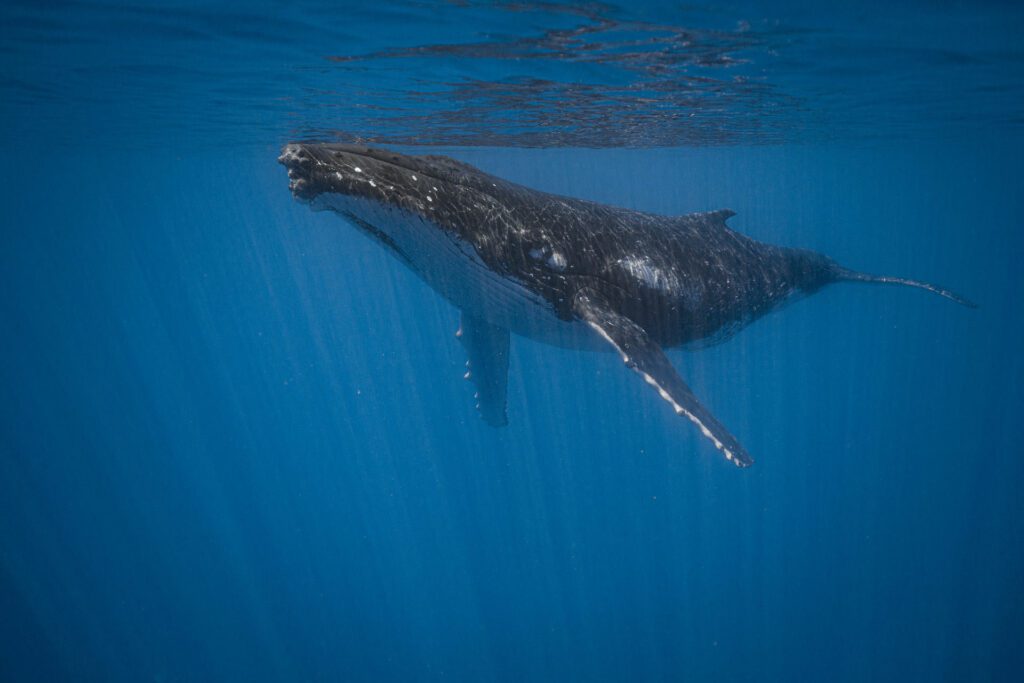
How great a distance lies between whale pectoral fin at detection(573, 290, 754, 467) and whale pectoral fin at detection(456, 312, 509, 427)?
2251 mm

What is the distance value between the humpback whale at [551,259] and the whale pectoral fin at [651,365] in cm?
1

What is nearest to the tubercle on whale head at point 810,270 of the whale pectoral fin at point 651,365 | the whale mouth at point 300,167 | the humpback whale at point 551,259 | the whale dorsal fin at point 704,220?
the humpback whale at point 551,259

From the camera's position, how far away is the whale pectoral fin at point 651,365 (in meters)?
4.83

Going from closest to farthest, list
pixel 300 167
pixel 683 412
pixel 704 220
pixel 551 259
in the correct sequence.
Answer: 1. pixel 300 167
2. pixel 683 412
3. pixel 551 259
4. pixel 704 220

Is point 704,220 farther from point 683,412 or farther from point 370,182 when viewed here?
point 370,182

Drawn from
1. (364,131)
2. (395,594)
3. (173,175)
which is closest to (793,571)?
(395,594)

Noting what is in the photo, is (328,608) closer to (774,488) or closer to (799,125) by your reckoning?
(774,488)

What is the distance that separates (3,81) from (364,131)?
29.1 feet

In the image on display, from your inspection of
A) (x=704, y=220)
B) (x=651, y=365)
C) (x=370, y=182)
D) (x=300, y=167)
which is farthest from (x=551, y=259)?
(x=704, y=220)

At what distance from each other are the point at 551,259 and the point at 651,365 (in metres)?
1.47

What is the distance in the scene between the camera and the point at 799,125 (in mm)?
21500

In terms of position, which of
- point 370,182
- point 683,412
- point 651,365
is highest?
point 370,182

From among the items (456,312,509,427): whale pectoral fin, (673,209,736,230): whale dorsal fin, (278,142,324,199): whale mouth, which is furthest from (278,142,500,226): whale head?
(673,209,736,230): whale dorsal fin

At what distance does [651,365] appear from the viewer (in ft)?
17.1
